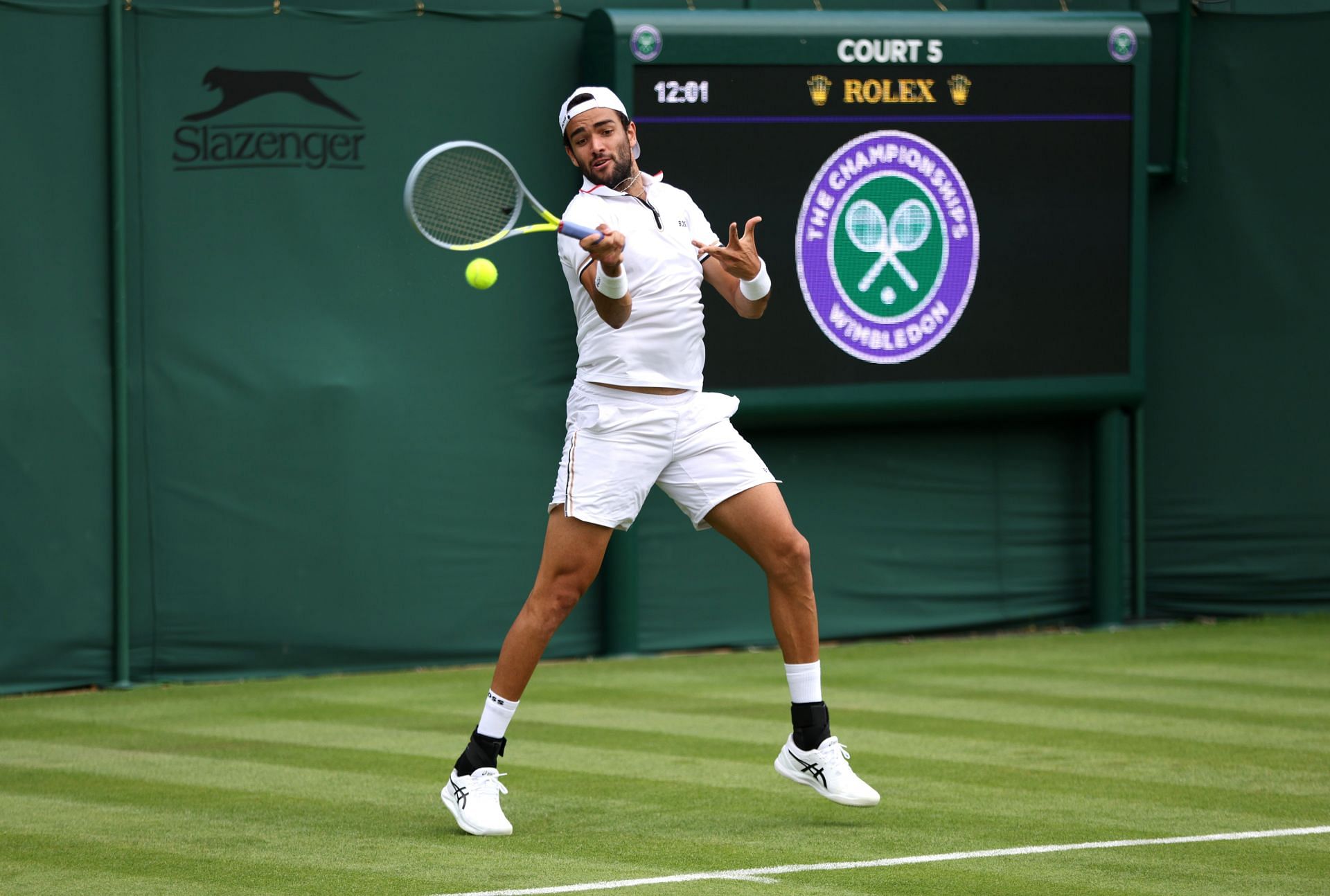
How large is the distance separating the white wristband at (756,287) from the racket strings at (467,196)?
704 millimetres

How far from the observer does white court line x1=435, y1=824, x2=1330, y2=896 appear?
5016 mm

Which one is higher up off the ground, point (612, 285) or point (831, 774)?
point (612, 285)

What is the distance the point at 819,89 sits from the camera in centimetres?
1061

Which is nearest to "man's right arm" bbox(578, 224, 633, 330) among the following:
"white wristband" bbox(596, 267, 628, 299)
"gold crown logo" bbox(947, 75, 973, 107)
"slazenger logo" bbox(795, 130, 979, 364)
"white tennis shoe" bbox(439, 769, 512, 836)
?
"white wristband" bbox(596, 267, 628, 299)

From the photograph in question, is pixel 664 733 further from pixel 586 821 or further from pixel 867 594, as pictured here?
pixel 867 594

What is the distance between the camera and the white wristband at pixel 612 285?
5730mm

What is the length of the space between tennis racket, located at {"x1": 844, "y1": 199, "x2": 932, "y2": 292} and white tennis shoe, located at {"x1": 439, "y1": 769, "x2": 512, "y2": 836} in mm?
5391

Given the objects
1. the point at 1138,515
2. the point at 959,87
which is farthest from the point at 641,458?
the point at 1138,515

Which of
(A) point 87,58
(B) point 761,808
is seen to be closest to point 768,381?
(A) point 87,58

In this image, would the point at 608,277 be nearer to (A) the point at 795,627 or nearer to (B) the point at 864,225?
(A) the point at 795,627

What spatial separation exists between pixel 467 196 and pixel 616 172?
455 mm

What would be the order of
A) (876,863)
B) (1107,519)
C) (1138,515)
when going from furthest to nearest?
(1138,515) → (1107,519) → (876,863)

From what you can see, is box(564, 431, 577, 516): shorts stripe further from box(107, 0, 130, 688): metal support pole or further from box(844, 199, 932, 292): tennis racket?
box(844, 199, 932, 292): tennis racket

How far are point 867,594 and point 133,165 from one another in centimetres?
441
